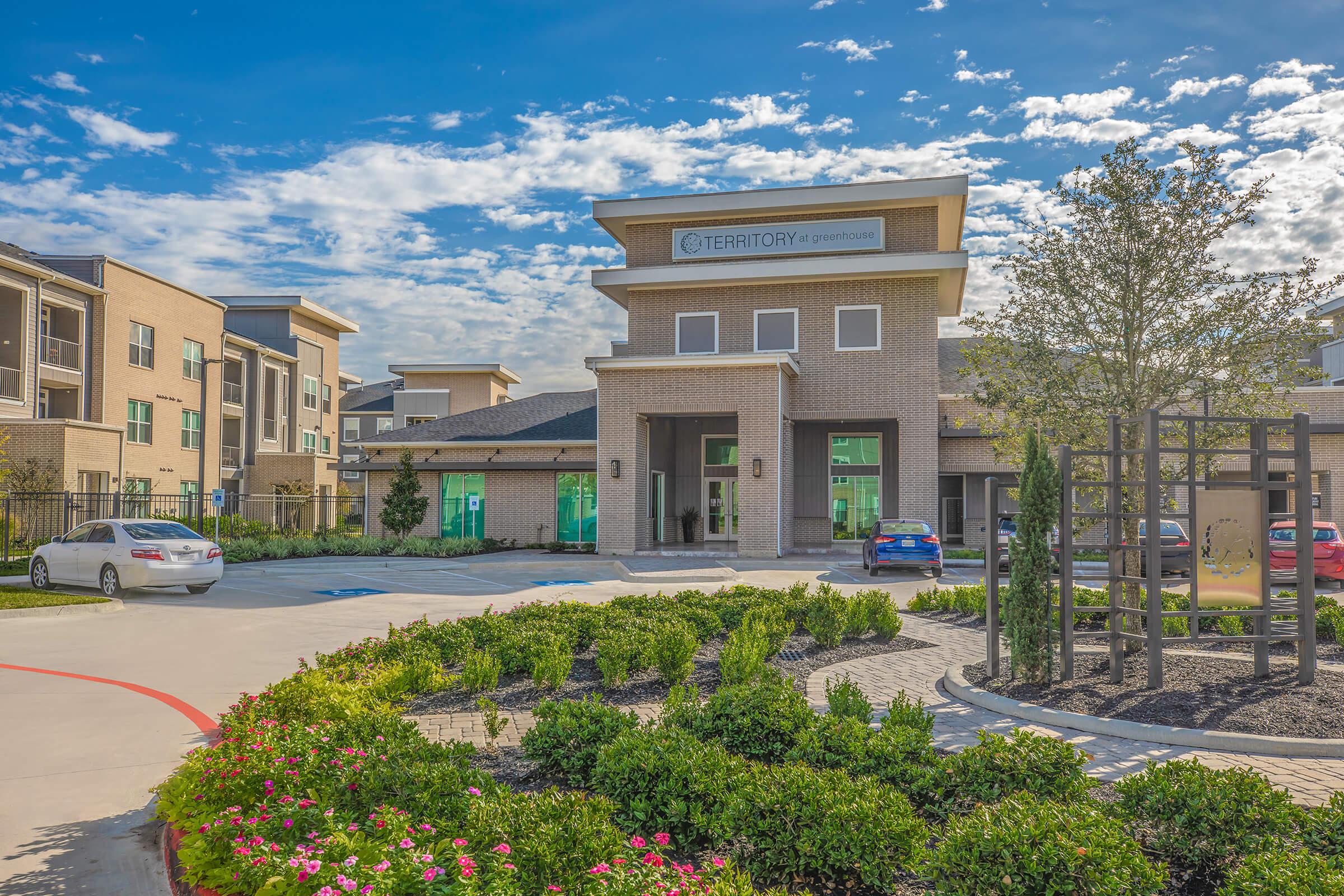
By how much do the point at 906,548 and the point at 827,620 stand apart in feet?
37.8

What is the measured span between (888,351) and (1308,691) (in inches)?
900

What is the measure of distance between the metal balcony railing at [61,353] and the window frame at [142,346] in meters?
2.29

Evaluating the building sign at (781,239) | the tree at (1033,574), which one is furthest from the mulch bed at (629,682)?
the building sign at (781,239)

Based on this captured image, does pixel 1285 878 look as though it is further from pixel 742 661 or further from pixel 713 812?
pixel 742 661

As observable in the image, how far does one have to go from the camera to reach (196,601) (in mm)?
17281

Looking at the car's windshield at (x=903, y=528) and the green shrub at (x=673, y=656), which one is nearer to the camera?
the green shrub at (x=673, y=656)

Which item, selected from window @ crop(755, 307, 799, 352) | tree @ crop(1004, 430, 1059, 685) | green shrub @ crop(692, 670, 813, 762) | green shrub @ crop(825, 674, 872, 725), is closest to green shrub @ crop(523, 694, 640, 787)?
green shrub @ crop(692, 670, 813, 762)

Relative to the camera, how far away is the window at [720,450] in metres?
35.2

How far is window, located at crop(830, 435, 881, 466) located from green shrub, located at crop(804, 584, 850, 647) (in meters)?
21.8

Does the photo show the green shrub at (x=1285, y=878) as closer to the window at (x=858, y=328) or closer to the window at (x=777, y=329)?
the window at (x=858, y=328)

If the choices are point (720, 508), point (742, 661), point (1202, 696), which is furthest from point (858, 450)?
point (742, 661)

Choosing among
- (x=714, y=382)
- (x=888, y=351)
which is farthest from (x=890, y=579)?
(x=888, y=351)

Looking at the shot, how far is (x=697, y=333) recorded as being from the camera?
32438 millimetres

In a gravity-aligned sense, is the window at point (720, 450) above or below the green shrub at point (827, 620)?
above
